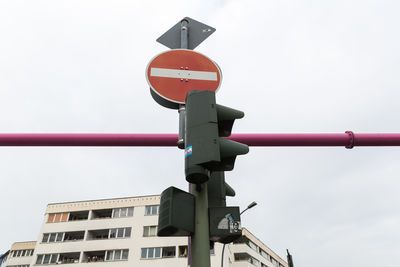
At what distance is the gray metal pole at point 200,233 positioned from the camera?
1.89 m

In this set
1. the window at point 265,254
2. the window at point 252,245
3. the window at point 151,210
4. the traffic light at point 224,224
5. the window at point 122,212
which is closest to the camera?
the traffic light at point 224,224

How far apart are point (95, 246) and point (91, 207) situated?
5.76 metres

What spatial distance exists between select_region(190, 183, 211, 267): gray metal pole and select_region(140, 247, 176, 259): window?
36.0 meters

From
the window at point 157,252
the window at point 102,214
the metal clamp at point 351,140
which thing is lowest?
the metal clamp at point 351,140

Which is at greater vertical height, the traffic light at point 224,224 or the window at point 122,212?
the window at point 122,212

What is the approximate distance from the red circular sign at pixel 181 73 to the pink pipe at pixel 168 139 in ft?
1.78

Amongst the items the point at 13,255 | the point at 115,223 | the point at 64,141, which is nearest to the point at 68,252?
the point at 115,223

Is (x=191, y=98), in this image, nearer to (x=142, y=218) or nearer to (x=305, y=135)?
(x=305, y=135)

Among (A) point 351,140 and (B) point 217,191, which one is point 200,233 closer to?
(B) point 217,191

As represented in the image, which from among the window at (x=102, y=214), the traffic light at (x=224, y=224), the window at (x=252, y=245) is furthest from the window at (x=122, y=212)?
the traffic light at (x=224, y=224)

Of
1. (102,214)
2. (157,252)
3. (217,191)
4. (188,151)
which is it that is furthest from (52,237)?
(188,151)

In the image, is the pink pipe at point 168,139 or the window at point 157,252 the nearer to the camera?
the pink pipe at point 168,139

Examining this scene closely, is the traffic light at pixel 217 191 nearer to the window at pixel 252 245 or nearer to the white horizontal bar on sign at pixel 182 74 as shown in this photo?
the white horizontal bar on sign at pixel 182 74

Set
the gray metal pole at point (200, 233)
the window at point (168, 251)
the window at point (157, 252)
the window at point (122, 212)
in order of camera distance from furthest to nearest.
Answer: the window at point (122, 212), the window at point (168, 251), the window at point (157, 252), the gray metal pole at point (200, 233)
